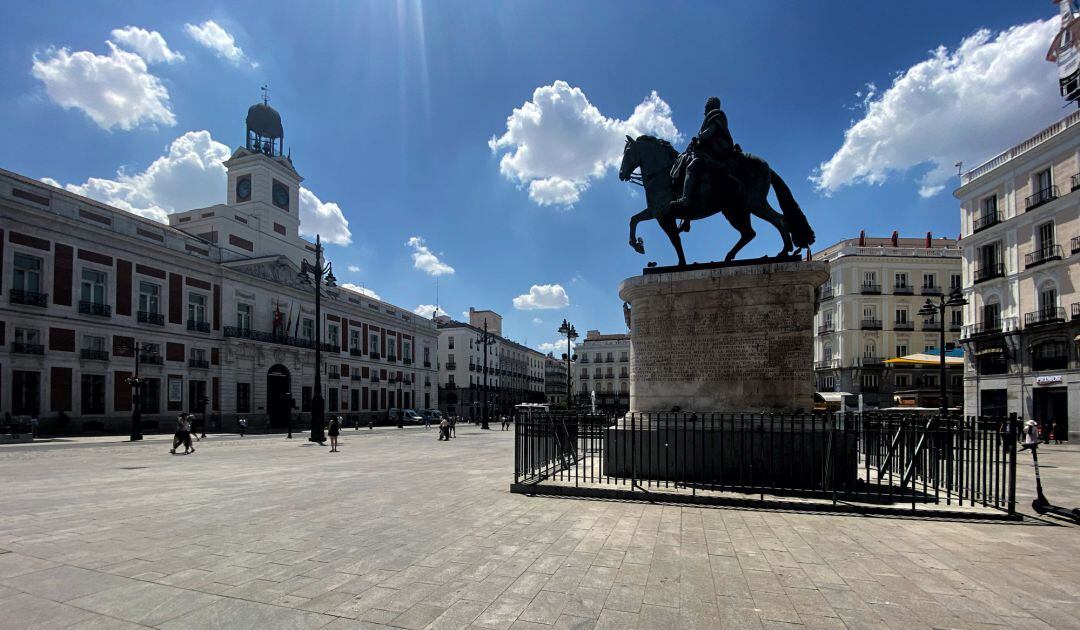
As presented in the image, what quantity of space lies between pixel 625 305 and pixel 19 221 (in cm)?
3433

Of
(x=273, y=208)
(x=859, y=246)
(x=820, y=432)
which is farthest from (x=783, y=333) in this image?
(x=273, y=208)

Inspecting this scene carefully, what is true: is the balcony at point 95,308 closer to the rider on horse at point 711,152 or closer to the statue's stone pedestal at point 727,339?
the statue's stone pedestal at point 727,339

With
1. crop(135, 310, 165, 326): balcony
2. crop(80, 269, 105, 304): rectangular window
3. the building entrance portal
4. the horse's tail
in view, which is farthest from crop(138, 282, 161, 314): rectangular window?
the horse's tail

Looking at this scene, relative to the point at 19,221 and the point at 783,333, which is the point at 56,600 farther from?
the point at 19,221

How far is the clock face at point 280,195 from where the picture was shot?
181 feet

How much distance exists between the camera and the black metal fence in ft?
26.1

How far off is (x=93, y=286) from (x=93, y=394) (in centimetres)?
653

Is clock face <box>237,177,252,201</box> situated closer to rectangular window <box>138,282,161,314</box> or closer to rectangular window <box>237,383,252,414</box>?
rectangular window <box>138,282,161,314</box>

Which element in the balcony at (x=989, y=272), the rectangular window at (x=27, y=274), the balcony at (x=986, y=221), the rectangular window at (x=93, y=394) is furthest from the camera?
the balcony at (x=986, y=221)

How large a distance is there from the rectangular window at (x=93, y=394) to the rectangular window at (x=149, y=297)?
5421mm

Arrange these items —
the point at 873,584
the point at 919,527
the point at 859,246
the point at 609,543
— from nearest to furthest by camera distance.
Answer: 1. the point at 873,584
2. the point at 609,543
3. the point at 919,527
4. the point at 859,246

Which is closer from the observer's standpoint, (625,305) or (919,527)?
(919,527)

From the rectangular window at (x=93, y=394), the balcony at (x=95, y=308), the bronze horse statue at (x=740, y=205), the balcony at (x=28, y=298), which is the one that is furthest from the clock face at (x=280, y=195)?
the bronze horse statue at (x=740, y=205)

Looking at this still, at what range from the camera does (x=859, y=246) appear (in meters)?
52.5
